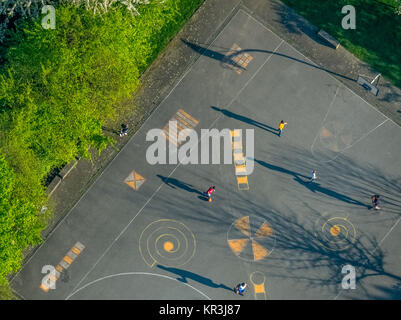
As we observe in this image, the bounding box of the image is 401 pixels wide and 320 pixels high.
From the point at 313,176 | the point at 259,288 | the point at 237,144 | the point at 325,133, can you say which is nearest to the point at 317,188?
the point at 313,176

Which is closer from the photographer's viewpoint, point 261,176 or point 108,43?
point 108,43

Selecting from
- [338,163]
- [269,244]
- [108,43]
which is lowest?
[269,244]

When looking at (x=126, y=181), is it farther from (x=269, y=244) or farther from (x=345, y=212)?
(x=345, y=212)

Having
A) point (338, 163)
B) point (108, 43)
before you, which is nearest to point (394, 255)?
point (338, 163)

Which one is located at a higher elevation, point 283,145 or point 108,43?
point 108,43

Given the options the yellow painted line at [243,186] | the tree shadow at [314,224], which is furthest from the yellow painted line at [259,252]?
the yellow painted line at [243,186]

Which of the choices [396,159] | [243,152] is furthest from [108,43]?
[396,159]

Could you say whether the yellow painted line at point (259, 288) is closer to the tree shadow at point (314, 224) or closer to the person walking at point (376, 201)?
the tree shadow at point (314, 224)

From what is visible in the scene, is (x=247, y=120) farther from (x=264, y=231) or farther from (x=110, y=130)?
(x=110, y=130)
